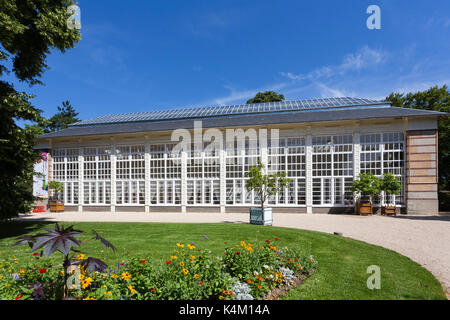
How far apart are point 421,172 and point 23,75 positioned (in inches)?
1020

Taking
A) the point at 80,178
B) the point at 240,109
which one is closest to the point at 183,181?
the point at 80,178

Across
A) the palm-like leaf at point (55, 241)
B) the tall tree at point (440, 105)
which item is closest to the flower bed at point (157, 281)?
the palm-like leaf at point (55, 241)

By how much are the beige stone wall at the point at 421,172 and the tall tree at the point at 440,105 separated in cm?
1017

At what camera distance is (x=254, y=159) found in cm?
2109

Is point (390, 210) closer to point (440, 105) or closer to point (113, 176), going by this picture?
point (440, 105)

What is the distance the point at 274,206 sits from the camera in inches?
797

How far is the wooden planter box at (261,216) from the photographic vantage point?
41.9 ft

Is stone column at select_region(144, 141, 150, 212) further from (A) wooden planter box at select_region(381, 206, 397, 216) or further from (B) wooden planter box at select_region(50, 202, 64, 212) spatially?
(A) wooden planter box at select_region(381, 206, 397, 216)
